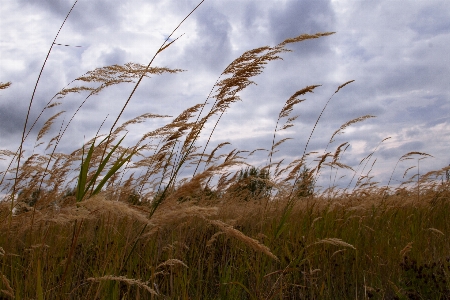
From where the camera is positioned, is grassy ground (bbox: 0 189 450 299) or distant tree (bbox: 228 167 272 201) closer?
grassy ground (bbox: 0 189 450 299)

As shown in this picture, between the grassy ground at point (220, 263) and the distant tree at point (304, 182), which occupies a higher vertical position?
the distant tree at point (304, 182)

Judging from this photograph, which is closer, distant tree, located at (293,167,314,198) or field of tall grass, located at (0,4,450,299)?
field of tall grass, located at (0,4,450,299)

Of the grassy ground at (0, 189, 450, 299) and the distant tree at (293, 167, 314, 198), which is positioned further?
the distant tree at (293, 167, 314, 198)

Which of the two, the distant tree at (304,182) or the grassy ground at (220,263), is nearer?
the grassy ground at (220,263)

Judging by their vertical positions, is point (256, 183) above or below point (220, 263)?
above

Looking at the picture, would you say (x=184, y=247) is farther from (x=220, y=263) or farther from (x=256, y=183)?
(x=256, y=183)

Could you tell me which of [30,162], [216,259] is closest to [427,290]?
[216,259]

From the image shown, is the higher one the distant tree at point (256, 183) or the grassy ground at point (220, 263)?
the distant tree at point (256, 183)

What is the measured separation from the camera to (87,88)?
10.3ft

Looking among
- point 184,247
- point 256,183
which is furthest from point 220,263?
point 256,183

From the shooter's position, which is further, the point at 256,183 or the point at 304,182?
the point at 256,183

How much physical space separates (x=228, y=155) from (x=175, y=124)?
2.13 metres

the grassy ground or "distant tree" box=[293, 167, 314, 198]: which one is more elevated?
"distant tree" box=[293, 167, 314, 198]

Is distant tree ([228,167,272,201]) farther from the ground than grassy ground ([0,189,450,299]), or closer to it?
farther from the ground
